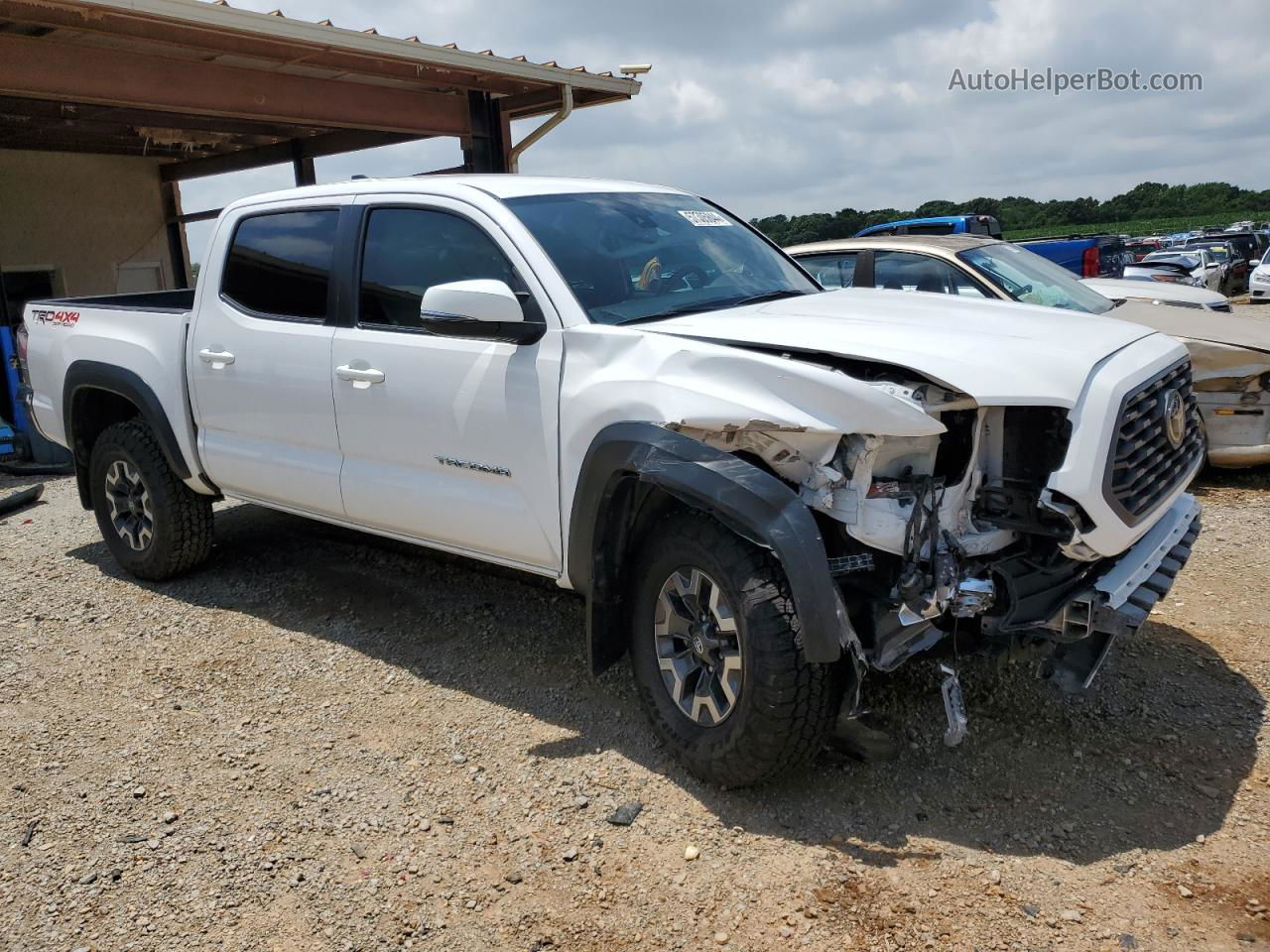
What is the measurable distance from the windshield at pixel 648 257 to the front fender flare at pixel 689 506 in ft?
2.06

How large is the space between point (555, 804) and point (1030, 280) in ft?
18.4

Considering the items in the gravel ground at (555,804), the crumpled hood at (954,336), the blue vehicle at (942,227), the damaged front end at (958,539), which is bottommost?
the gravel ground at (555,804)

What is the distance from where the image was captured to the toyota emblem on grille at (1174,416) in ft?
11.9

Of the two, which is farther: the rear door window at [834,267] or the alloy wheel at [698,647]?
the rear door window at [834,267]

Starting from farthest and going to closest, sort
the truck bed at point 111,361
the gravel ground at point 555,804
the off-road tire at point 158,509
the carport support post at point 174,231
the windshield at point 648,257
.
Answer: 1. the carport support post at point 174,231
2. the off-road tire at point 158,509
3. the truck bed at point 111,361
4. the windshield at point 648,257
5. the gravel ground at point 555,804

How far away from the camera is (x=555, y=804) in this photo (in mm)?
3629

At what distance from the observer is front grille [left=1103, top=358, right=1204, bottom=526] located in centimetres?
328

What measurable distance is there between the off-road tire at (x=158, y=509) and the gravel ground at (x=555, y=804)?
0.65 metres

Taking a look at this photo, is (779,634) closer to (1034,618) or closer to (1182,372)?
(1034,618)

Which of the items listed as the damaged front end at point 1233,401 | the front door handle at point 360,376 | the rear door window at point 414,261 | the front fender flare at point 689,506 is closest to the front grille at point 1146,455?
the front fender flare at point 689,506

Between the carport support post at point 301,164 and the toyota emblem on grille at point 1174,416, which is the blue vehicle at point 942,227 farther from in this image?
the toyota emblem on grille at point 1174,416

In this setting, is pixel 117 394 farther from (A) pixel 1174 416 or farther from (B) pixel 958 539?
(A) pixel 1174 416

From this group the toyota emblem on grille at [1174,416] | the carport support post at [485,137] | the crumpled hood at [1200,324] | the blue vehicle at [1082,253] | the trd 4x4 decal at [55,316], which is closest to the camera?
the toyota emblem on grille at [1174,416]

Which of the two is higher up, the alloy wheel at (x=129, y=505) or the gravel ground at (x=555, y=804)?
the alloy wheel at (x=129, y=505)
